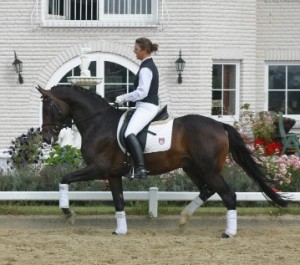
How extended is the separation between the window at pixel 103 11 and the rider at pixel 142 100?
26.6 feet

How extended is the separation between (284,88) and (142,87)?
10.6m

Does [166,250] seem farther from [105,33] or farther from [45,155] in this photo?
[105,33]

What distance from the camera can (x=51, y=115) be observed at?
1091cm

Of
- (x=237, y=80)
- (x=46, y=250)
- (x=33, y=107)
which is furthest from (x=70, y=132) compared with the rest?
(x=46, y=250)

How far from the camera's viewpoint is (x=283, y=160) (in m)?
13.1

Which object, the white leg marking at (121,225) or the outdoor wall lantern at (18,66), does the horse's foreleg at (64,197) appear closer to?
the white leg marking at (121,225)

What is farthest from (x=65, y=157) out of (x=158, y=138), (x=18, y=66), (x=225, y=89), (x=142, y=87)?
(x=225, y=89)

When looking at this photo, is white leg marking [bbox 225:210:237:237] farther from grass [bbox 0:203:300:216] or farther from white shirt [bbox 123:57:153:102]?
white shirt [bbox 123:57:153:102]

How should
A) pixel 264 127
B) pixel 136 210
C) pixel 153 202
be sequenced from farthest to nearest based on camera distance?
pixel 264 127 → pixel 136 210 → pixel 153 202

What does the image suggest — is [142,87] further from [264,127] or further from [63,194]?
[264,127]

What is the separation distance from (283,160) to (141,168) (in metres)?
3.39

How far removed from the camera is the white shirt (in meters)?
10.5

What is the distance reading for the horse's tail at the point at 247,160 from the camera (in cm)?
1090

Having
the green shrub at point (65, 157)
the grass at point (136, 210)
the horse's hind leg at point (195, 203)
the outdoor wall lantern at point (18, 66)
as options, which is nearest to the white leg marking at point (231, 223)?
the horse's hind leg at point (195, 203)
